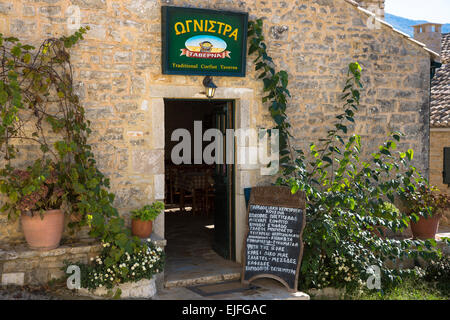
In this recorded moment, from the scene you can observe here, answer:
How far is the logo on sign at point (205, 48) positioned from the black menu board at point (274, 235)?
5.60ft

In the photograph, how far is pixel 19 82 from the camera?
17.4ft

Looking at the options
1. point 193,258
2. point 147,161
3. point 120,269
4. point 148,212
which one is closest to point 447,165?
point 193,258

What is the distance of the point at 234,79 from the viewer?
631 centimetres

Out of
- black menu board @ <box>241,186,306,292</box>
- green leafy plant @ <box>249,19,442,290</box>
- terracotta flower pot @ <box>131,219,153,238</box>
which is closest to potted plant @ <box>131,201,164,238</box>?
terracotta flower pot @ <box>131,219,153,238</box>

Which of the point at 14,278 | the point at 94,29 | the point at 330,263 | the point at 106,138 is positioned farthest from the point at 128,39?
the point at 330,263

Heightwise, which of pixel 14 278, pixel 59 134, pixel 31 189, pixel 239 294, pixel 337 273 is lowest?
pixel 239 294

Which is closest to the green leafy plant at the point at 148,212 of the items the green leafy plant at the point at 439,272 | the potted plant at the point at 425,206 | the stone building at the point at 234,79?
the stone building at the point at 234,79

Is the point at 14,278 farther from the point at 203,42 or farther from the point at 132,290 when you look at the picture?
the point at 203,42

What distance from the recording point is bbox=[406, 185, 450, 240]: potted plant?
7.09 meters

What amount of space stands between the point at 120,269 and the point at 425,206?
14.1ft

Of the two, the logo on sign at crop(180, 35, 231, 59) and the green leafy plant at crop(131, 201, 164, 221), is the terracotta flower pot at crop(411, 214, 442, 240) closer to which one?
the logo on sign at crop(180, 35, 231, 59)

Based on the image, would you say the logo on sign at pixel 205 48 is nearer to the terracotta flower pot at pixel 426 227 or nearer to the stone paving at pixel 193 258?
the stone paving at pixel 193 258

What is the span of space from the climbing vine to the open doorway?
1.32m

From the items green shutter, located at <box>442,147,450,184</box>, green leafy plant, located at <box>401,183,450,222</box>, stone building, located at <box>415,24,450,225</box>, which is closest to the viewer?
green leafy plant, located at <box>401,183,450,222</box>
